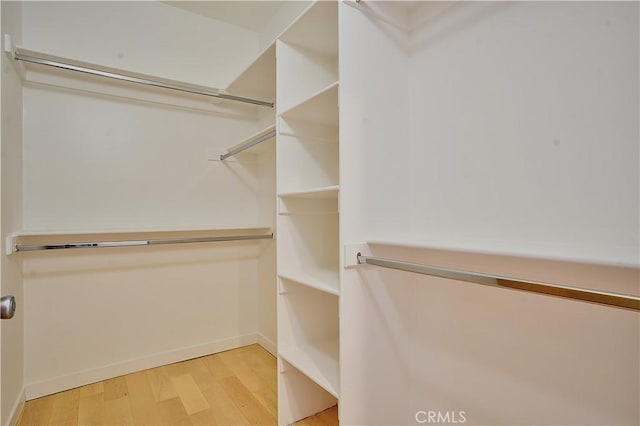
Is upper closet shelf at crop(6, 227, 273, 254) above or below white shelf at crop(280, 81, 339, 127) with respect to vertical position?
below

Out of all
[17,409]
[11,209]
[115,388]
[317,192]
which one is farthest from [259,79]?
[17,409]

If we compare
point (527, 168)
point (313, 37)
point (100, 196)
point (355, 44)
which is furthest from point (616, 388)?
point (100, 196)

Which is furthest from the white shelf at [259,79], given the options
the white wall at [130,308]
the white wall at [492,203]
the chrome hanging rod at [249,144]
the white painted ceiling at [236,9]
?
the white wall at [130,308]

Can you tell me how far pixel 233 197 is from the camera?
2549 millimetres

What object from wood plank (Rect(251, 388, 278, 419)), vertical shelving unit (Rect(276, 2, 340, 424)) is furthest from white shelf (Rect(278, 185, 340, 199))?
wood plank (Rect(251, 388, 278, 419))

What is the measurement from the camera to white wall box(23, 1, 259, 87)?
1948mm

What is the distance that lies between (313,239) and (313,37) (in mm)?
1052

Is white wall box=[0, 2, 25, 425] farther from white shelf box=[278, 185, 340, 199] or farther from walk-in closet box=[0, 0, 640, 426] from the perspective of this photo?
white shelf box=[278, 185, 340, 199]

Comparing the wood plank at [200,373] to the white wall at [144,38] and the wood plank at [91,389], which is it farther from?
the white wall at [144,38]

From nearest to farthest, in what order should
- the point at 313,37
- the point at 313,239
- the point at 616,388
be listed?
1. the point at 616,388
2. the point at 313,37
3. the point at 313,239

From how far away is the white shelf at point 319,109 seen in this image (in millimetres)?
1398

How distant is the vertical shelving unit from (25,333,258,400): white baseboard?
3.34 feet

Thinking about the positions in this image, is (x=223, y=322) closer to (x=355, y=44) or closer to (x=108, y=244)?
(x=108, y=244)

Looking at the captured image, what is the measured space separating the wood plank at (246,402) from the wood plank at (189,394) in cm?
15
